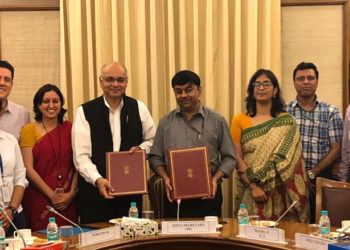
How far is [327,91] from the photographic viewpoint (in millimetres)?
4297

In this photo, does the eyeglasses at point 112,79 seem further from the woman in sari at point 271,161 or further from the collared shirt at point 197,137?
the woman in sari at point 271,161

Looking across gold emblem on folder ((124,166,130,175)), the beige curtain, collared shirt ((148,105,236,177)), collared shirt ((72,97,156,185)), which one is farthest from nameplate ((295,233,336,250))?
the beige curtain

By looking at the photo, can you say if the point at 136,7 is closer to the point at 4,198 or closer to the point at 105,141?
the point at 105,141

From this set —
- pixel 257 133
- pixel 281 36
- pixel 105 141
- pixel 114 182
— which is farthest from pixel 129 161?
pixel 281 36

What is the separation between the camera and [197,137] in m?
3.15

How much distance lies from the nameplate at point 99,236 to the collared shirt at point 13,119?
1422 mm

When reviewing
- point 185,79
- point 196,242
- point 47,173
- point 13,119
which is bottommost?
point 196,242

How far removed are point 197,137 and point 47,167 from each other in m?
1.00

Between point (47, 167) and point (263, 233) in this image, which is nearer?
point (263, 233)

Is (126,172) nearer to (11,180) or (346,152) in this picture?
(11,180)

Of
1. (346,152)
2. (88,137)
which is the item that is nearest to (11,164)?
(88,137)

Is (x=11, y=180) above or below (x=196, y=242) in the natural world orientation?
above

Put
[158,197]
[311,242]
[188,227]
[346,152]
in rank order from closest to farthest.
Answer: [311,242] → [188,227] → [158,197] → [346,152]

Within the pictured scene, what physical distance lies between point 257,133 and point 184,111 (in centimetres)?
51
